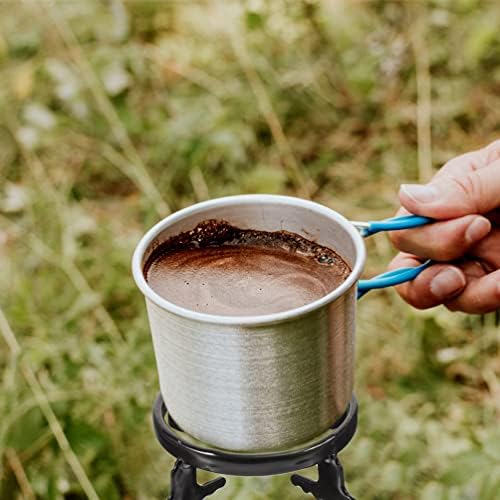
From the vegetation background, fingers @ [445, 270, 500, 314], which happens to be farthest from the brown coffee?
the vegetation background

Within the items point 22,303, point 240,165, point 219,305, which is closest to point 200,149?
point 240,165

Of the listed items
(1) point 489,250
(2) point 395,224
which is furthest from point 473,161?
(2) point 395,224

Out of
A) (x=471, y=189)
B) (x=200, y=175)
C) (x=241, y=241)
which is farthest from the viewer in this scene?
(x=200, y=175)

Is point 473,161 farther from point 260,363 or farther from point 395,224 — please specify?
point 260,363

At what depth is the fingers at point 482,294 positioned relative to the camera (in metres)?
1.27

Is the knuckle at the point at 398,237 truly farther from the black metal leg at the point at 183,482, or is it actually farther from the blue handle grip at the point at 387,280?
the black metal leg at the point at 183,482

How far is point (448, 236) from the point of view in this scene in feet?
3.66

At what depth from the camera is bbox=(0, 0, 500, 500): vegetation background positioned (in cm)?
170

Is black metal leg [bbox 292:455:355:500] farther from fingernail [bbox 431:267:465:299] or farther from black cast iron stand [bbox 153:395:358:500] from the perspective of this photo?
fingernail [bbox 431:267:465:299]

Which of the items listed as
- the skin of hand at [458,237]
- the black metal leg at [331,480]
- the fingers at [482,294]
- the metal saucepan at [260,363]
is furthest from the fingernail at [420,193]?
the black metal leg at [331,480]

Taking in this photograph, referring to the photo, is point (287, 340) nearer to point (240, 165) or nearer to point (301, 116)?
point (240, 165)

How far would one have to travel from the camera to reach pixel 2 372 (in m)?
2.03

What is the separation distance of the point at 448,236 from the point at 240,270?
0.31m

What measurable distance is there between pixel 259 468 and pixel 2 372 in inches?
49.6
